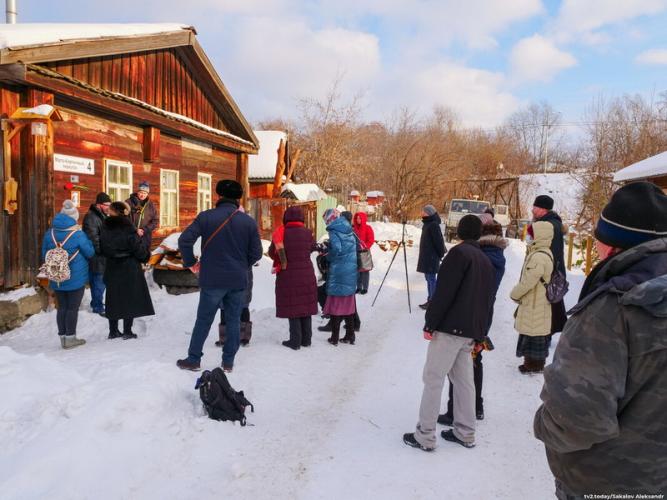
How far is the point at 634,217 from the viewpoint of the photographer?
69.4 inches

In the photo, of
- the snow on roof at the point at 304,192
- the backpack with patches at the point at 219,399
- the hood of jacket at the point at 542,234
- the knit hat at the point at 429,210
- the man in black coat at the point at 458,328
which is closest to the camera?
the man in black coat at the point at 458,328

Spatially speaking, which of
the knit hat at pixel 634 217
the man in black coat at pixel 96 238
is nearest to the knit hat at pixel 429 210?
the man in black coat at pixel 96 238

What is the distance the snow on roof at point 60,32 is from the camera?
255 inches

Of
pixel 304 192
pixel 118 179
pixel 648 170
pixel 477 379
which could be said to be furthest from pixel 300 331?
pixel 304 192

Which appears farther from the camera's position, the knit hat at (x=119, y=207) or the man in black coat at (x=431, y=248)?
the man in black coat at (x=431, y=248)

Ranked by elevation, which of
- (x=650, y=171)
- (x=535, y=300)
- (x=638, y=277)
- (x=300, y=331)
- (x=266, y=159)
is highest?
(x=266, y=159)

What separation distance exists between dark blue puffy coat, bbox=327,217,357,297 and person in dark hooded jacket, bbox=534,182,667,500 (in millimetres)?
4687

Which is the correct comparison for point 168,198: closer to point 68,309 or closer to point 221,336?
point 68,309

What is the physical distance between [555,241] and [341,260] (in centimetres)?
263

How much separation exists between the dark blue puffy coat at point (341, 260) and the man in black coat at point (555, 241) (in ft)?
7.66

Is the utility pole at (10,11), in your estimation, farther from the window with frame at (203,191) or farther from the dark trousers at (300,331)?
the dark trousers at (300,331)

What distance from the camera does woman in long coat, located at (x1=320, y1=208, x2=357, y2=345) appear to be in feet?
21.1

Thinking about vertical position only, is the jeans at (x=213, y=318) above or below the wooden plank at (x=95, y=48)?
below

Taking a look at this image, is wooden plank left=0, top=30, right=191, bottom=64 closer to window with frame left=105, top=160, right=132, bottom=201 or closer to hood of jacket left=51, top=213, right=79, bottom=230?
window with frame left=105, top=160, right=132, bottom=201
